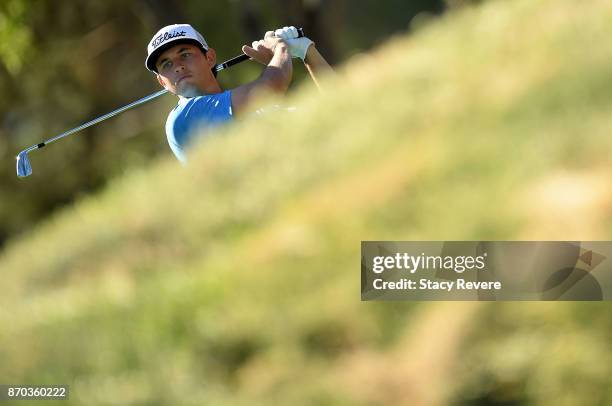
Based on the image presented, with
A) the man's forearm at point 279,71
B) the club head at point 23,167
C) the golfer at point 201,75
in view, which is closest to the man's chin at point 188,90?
the golfer at point 201,75

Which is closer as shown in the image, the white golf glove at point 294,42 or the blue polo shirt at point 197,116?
the blue polo shirt at point 197,116

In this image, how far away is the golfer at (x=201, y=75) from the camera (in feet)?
19.6

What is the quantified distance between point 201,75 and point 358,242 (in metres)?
1.15

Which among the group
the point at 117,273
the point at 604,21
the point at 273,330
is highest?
the point at 604,21

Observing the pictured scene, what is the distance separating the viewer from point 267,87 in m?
5.88

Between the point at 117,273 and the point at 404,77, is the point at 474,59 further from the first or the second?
the point at 117,273

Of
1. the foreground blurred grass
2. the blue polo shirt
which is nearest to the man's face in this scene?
the blue polo shirt

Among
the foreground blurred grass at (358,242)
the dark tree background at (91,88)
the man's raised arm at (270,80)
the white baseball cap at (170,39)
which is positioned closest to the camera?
the foreground blurred grass at (358,242)

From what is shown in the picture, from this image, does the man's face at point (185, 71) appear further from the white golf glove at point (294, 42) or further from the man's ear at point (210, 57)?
the white golf glove at point (294, 42)

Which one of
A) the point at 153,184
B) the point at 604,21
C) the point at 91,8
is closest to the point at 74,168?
the point at 91,8

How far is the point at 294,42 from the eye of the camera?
21.2 feet

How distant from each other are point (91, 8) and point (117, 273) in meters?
8.79

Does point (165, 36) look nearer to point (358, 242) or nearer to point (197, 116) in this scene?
point (197, 116)

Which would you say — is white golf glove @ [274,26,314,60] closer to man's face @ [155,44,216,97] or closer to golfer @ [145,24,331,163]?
golfer @ [145,24,331,163]
